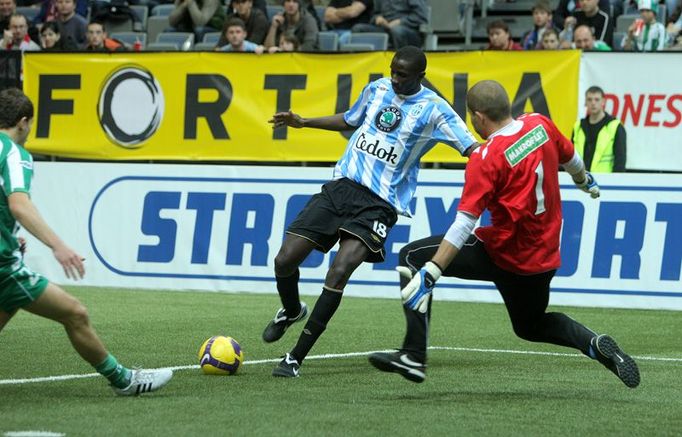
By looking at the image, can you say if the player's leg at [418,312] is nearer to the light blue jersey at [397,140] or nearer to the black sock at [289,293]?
the light blue jersey at [397,140]

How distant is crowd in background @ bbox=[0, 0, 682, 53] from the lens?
54.5ft

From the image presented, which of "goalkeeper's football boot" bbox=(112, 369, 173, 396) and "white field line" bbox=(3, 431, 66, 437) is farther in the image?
"goalkeeper's football boot" bbox=(112, 369, 173, 396)

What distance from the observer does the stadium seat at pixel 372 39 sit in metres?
18.0

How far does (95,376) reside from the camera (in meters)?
8.37

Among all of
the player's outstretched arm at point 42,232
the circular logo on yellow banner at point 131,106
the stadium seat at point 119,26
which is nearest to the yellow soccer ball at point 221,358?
the player's outstretched arm at point 42,232

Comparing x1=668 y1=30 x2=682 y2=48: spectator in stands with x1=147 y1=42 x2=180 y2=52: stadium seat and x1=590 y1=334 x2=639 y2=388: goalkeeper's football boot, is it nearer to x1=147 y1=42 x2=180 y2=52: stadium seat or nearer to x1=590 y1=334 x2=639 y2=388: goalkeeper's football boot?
x1=147 y1=42 x2=180 y2=52: stadium seat

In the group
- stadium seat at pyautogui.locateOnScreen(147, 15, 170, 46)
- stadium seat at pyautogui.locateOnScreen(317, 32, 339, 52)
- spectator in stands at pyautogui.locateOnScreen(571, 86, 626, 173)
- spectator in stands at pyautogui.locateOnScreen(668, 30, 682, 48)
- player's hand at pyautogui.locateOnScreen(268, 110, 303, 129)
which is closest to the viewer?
player's hand at pyautogui.locateOnScreen(268, 110, 303, 129)

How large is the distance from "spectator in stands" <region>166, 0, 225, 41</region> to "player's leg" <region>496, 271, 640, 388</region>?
12426 mm

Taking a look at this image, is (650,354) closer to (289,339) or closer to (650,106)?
(289,339)

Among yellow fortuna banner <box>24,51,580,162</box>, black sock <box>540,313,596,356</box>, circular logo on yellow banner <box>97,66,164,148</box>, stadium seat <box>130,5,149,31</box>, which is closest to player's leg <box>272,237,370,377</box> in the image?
black sock <box>540,313,596,356</box>

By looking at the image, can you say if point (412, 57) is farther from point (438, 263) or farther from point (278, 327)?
point (278, 327)

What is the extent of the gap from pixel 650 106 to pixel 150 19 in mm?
9142

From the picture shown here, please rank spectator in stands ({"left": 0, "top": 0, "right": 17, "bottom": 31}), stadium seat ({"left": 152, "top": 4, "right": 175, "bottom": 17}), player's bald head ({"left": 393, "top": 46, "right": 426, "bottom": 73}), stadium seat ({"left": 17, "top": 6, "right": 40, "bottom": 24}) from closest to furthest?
player's bald head ({"left": 393, "top": 46, "right": 426, "bottom": 73}) → spectator in stands ({"left": 0, "top": 0, "right": 17, "bottom": 31}) → stadium seat ({"left": 152, "top": 4, "right": 175, "bottom": 17}) → stadium seat ({"left": 17, "top": 6, "right": 40, "bottom": 24})

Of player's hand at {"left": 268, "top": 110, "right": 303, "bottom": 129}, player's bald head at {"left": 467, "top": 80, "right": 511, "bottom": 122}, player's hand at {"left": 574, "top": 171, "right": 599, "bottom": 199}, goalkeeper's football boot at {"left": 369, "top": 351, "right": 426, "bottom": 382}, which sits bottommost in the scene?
goalkeeper's football boot at {"left": 369, "top": 351, "right": 426, "bottom": 382}
